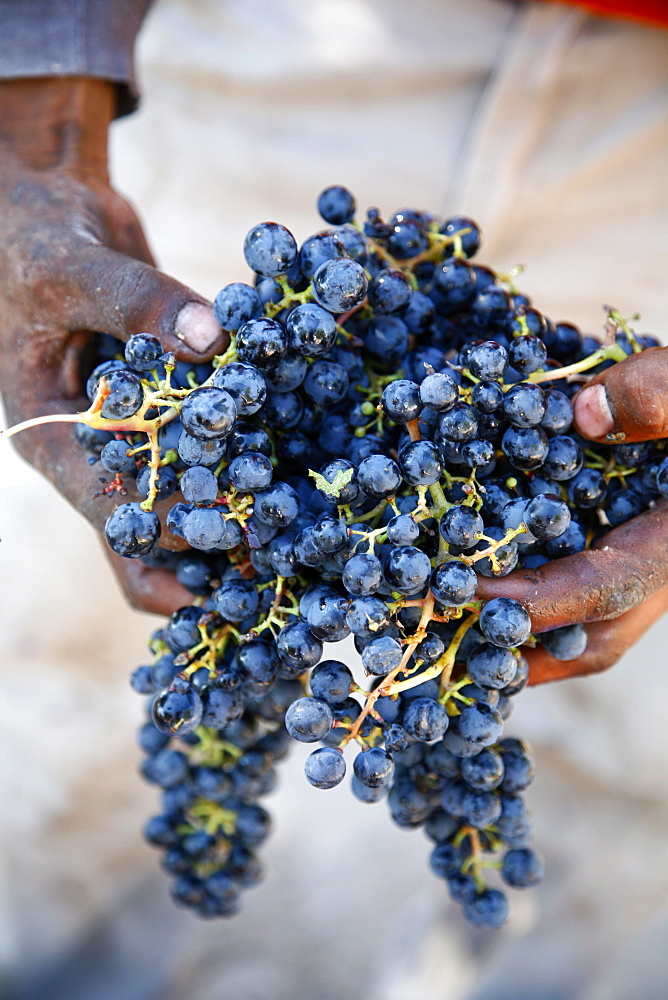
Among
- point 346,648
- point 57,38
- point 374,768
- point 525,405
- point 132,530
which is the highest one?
point 57,38

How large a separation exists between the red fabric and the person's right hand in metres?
0.85

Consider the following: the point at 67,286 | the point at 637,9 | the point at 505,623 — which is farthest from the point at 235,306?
the point at 637,9

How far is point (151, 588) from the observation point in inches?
41.2

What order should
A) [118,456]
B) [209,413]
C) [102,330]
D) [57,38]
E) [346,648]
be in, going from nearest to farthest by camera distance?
[209,413], [118,456], [102,330], [57,38], [346,648]

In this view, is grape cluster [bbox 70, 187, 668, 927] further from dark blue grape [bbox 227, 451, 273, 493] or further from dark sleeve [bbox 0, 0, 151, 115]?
dark sleeve [bbox 0, 0, 151, 115]

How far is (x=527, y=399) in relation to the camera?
83cm

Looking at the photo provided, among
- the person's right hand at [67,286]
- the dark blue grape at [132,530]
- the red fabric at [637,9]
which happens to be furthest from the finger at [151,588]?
the red fabric at [637,9]

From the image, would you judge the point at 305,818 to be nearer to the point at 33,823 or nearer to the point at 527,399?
the point at 33,823

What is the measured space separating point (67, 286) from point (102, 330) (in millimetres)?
81

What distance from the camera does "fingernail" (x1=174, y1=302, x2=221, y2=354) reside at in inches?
34.3

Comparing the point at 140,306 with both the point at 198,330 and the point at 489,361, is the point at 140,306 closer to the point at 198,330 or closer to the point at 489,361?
the point at 198,330

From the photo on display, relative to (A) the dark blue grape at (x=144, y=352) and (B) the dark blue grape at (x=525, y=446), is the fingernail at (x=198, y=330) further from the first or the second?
(B) the dark blue grape at (x=525, y=446)

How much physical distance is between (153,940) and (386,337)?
1.78 metres

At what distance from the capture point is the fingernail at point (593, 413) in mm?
902
